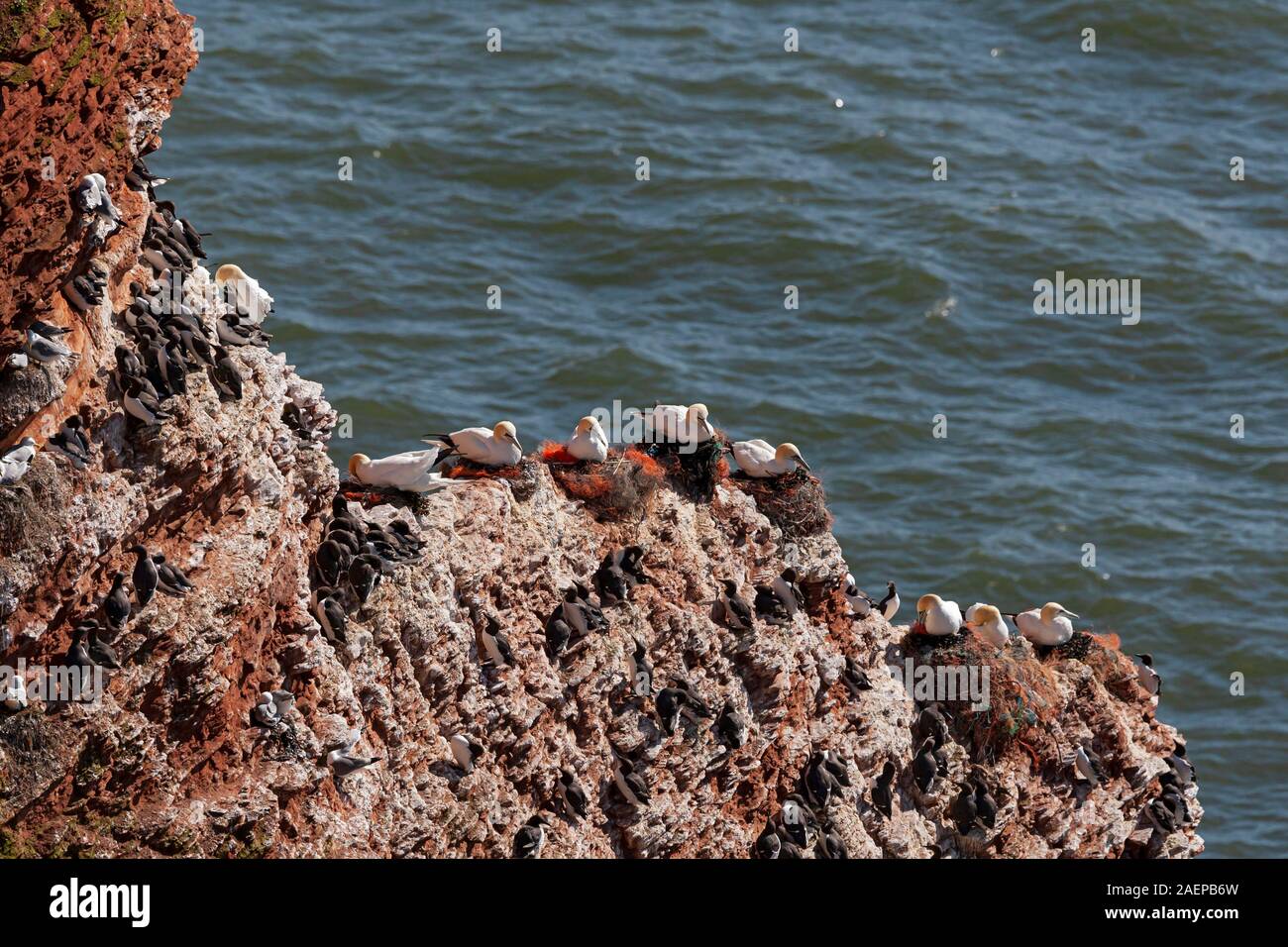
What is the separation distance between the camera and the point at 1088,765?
31.5 meters

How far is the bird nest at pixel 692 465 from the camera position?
2745cm

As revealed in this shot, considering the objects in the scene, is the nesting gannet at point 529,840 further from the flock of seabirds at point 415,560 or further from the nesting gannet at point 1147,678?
the nesting gannet at point 1147,678

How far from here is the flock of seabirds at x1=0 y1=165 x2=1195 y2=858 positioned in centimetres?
1900

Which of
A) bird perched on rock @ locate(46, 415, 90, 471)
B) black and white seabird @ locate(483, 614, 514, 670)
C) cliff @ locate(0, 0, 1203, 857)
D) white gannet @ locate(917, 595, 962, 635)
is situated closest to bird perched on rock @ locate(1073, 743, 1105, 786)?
cliff @ locate(0, 0, 1203, 857)

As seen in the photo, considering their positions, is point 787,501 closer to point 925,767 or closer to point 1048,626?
point 925,767

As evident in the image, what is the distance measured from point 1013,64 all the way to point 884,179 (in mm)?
9457

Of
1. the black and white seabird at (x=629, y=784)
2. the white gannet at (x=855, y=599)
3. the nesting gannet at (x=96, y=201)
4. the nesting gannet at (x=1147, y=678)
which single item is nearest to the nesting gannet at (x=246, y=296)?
the nesting gannet at (x=96, y=201)

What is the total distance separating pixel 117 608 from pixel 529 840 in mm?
6719

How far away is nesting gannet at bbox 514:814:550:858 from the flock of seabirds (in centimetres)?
2

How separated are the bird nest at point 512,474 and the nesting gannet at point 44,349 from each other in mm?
7537

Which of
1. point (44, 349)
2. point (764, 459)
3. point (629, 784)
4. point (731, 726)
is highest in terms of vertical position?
point (44, 349)

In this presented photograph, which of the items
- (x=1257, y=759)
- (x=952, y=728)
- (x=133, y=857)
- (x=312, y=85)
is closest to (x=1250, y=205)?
(x=1257, y=759)

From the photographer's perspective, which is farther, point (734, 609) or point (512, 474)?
point (734, 609)

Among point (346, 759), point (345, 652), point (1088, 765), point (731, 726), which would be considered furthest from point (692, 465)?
point (1088, 765)
